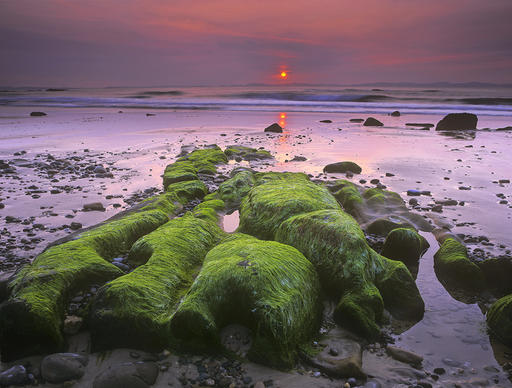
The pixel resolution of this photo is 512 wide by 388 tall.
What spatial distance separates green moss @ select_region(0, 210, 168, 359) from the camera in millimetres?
3459

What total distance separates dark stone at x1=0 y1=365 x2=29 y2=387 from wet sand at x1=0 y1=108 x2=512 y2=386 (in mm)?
2497

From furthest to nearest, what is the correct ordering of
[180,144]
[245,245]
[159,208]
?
[180,144] → [159,208] → [245,245]

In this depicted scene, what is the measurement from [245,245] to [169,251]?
3.59 feet

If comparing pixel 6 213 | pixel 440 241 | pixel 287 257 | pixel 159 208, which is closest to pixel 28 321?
pixel 287 257

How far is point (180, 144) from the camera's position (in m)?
17.3

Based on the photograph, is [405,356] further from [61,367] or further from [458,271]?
[61,367]

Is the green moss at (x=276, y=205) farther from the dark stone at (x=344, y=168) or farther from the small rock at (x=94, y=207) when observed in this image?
the dark stone at (x=344, y=168)

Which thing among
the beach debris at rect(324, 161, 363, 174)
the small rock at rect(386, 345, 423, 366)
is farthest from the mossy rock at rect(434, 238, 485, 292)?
the beach debris at rect(324, 161, 363, 174)

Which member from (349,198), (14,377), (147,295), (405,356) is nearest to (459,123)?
(349,198)

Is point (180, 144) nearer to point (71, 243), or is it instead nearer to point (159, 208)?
point (159, 208)

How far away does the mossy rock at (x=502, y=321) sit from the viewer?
3.89 meters

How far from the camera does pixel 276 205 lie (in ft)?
20.1

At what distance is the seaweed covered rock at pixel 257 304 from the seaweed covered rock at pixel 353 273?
1.06 ft

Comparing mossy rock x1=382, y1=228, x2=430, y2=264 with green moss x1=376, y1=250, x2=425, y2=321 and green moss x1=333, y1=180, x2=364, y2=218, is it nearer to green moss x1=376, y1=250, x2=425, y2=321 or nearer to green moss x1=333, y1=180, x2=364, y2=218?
green moss x1=376, y1=250, x2=425, y2=321
